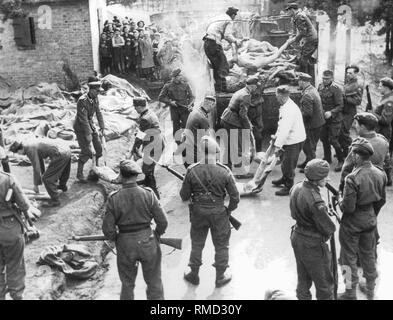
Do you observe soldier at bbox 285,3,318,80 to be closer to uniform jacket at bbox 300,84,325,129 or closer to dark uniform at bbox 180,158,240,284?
uniform jacket at bbox 300,84,325,129

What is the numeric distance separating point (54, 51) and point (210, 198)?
11.2 meters

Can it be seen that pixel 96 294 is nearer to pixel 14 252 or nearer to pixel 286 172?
pixel 14 252

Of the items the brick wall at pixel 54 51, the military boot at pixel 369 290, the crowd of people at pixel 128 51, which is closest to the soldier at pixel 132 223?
the military boot at pixel 369 290

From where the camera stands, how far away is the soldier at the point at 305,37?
433 inches

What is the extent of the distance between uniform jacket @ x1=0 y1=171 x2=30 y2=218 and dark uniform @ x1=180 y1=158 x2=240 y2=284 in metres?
1.73

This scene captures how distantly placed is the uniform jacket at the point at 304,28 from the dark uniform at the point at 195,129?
3840 millimetres

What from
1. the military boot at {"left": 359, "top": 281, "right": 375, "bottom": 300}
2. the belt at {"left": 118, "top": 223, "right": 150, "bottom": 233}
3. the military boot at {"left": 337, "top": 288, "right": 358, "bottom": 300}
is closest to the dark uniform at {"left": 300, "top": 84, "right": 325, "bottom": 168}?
the military boot at {"left": 359, "top": 281, "right": 375, "bottom": 300}

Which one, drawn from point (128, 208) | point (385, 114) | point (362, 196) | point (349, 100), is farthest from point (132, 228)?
point (349, 100)

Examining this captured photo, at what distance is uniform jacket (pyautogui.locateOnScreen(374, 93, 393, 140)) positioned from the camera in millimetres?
8562

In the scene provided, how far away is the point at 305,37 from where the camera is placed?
1120 centimetres

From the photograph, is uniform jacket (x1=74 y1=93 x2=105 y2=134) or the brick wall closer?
uniform jacket (x1=74 y1=93 x2=105 y2=134)

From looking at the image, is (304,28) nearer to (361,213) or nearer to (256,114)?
(256,114)

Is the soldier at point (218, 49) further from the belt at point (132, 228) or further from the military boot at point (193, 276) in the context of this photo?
the belt at point (132, 228)
